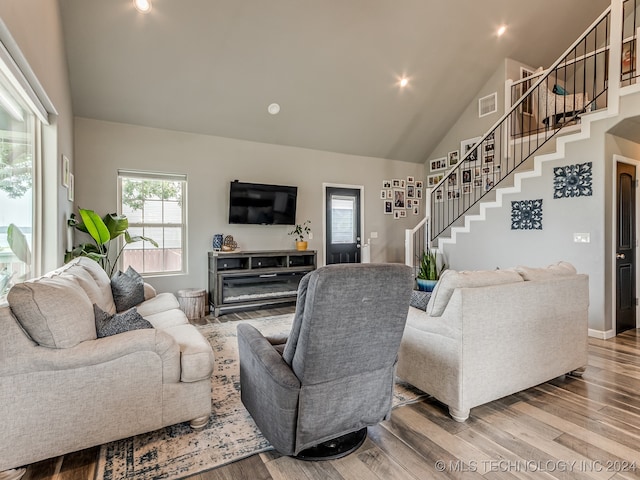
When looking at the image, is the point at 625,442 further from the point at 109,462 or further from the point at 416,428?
the point at 109,462

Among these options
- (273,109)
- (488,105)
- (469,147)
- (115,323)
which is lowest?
(115,323)

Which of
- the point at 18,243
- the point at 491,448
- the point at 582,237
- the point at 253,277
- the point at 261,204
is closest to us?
the point at 491,448

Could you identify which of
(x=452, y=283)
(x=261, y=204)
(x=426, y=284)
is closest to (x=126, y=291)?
(x=261, y=204)

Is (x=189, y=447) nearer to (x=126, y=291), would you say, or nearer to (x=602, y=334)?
(x=126, y=291)

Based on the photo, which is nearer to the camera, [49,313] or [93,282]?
[49,313]

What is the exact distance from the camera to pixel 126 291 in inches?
130

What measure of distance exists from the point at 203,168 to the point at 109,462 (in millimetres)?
4172

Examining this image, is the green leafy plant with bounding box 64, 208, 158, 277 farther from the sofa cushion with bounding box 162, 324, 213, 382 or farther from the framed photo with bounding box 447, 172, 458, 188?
the framed photo with bounding box 447, 172, 458, 188

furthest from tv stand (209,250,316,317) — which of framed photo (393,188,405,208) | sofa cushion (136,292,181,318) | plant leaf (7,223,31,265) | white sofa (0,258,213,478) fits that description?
white sofa (0,258,213,478)

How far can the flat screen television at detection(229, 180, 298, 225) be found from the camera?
5333mm

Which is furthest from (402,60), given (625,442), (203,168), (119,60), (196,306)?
(625,442)

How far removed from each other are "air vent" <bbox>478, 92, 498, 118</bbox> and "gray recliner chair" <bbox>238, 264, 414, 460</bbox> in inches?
227

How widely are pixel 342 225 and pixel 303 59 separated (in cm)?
302

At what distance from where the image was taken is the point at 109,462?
180cm
